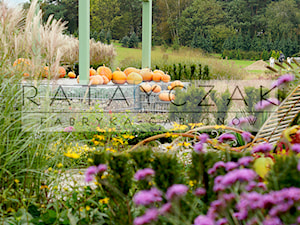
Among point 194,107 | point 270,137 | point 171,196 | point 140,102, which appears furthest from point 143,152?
point 140,102

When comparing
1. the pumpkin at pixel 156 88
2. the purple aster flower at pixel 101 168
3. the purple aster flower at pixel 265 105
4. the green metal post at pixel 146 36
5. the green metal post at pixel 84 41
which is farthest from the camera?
the green metal post at pixel 146 36

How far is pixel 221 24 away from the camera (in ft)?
50.1

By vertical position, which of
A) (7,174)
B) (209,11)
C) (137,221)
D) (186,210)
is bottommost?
(7,174)

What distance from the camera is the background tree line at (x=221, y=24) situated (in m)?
13.0

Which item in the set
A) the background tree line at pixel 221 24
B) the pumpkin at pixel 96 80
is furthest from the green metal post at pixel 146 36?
the background tree line at pixel 221 24

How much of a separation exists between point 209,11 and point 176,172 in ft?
49.1

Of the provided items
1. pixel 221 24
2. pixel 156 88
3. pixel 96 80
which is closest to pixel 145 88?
pixel 156 88

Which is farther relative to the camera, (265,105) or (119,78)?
(119,78)

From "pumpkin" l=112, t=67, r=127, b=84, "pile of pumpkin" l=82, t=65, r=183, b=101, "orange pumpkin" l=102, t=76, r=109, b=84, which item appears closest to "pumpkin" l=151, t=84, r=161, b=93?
"pile of pumpkin" l=82, t=65, r=183, b=101

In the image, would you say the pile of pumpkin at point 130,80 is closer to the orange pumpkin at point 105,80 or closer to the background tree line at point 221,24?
the orange pumpkin at point 105,80

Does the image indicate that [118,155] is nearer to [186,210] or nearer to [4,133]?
[186,210]

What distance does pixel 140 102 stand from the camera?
15.9 ft

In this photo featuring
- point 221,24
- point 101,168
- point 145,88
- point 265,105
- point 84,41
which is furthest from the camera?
point 221,24

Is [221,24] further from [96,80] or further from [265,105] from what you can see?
[265,105]
